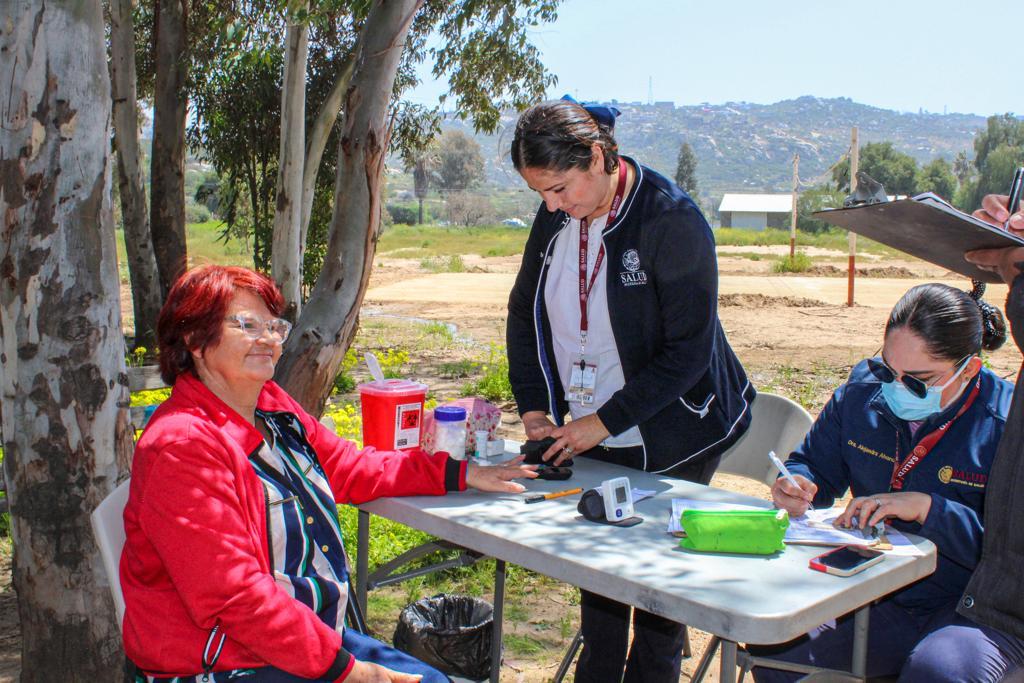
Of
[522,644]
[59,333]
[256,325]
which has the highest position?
[256,325]

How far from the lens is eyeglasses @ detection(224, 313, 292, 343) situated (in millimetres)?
2334

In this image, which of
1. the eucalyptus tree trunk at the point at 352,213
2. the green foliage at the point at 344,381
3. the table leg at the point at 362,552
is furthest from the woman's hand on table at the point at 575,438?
the green foliage at the point at 344,381

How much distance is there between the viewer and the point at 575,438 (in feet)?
9.27

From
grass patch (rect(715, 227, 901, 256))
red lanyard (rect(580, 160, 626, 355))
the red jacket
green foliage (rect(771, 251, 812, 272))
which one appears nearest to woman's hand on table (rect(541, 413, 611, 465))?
red lanyard (rect(580, 160, 626, 355))

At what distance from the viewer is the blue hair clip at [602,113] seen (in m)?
2.84

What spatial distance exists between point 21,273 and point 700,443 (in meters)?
2.04

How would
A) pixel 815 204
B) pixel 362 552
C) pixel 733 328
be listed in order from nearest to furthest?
pixel 362 552 → pixel 733 328 → pixel 815 204

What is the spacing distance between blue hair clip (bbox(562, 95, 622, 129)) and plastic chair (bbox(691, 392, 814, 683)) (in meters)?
1.09

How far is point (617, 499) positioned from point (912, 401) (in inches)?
32.3

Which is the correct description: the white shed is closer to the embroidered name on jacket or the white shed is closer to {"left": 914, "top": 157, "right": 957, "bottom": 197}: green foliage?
{"left": 914, "top": 157, "right": 957, "bottom": 197}: green foliage

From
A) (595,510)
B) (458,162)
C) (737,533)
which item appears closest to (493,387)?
(595,510)

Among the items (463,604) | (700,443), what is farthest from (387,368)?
(700,443)

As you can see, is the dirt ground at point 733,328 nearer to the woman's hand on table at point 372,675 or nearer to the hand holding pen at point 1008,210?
the woman's hand on table at point 372,675

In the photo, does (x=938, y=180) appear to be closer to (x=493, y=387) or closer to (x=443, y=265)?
(x=443, y=265)
